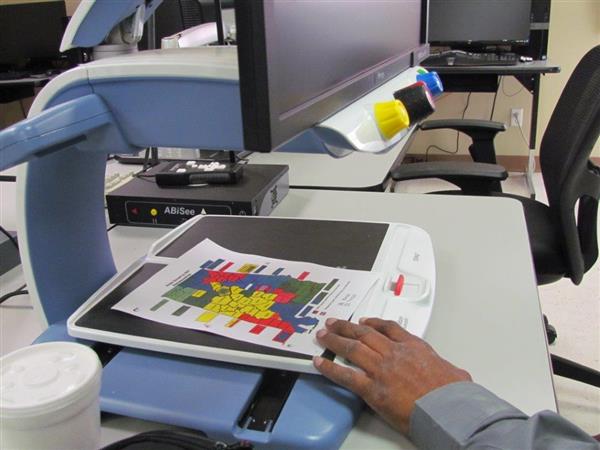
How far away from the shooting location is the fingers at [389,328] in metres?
0.64

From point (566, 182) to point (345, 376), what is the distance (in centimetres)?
107

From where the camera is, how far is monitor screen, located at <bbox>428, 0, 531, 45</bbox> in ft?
10.2

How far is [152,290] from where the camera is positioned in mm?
777

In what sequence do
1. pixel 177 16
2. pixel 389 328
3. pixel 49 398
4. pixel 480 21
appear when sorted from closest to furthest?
pixel 49 398 → pixel 389 328 → pixel 177 16 → pixel 480 21

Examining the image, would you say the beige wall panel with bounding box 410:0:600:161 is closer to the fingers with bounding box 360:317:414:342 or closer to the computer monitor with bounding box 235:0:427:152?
the computer monitor with bounding box 235:0:427:152

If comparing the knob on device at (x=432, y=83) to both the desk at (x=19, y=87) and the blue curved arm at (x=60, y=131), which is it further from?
the desk at (x=19, y=87)

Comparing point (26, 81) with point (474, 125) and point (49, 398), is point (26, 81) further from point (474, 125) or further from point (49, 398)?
point (49, 398)

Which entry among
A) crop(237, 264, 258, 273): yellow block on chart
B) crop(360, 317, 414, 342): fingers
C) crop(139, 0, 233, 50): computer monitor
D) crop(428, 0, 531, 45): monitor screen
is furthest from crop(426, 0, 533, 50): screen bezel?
crop(360, 317, 414, 342): fingers

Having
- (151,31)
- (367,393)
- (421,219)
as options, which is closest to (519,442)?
(367,393)

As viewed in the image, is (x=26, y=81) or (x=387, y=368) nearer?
(x=387, y=368)

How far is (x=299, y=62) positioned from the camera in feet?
1.88

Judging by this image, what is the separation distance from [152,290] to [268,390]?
0.81ft

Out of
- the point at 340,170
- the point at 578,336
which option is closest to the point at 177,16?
the point at 340,170

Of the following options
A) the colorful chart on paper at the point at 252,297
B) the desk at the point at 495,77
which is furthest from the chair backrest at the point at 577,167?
the desk at the point at 495,77
